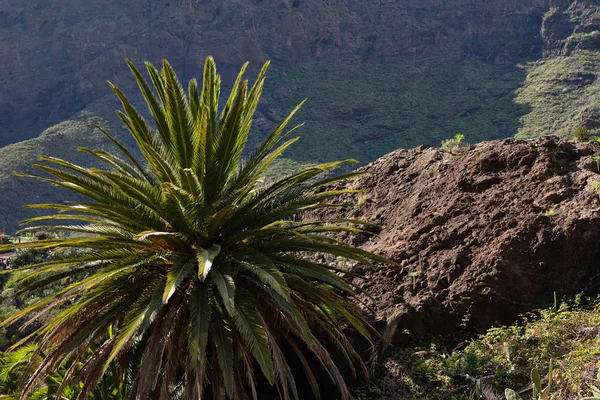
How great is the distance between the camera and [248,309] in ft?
15.7

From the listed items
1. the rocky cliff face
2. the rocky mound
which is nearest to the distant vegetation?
the rocky cliff face

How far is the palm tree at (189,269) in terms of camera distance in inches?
184

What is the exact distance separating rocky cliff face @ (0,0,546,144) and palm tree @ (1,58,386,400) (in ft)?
242

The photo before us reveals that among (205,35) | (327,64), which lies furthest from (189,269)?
(205,35)

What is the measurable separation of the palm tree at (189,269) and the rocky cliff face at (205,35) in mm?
73694

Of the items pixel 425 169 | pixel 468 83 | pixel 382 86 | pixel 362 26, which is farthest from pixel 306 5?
pixel 425 169

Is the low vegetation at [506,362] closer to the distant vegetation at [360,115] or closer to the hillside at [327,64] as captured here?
the distant vegetation at [360,115]

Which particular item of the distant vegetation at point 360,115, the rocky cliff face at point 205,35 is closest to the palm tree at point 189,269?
the distant vegetation at point 360,115

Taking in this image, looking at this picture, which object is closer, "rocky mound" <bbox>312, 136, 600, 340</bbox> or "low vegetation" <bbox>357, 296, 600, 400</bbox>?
"low vegetation" <bbox>357, 296, 600, 400</bbox>

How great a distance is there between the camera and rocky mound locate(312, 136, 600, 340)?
564cm

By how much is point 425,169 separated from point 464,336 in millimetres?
2549

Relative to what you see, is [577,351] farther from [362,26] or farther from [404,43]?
[362,26]

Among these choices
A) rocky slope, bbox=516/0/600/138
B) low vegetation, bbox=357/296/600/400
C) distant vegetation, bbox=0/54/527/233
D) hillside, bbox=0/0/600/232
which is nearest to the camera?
low vegetation, bbox=357/296/600/400

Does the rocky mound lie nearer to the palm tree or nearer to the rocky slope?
the palm tree
